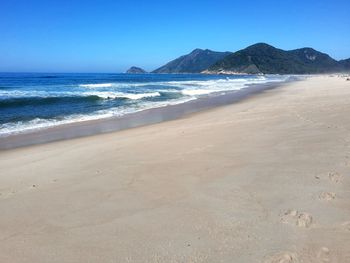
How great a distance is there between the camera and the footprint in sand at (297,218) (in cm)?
360

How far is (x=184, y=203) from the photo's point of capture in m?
4.28

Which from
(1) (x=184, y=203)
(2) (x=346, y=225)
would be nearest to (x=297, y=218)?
(2) (x=346, y=225)

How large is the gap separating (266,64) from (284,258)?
172649mm

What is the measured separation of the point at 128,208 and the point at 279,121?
7.11 metres

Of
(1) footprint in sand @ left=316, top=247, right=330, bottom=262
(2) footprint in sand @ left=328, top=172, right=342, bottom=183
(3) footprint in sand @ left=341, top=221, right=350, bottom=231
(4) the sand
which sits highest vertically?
(2) footprint in sand @ left=328, top=172, right=342, bottom=183

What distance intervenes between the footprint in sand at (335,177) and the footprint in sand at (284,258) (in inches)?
81.6

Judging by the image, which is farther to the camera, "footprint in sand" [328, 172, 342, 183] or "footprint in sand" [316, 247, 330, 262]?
"footprint in sand" [328, 172, 342, 183]

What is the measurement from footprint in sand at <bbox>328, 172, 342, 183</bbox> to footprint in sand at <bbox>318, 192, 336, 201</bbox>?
0.52 m

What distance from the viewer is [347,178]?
4824 mm

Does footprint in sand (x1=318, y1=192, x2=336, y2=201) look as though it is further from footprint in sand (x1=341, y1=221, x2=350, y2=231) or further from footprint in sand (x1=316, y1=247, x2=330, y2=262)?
footprint in sand (x1=316, y1=247, x2=330, y2=262)

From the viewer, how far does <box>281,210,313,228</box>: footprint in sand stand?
3.60 m

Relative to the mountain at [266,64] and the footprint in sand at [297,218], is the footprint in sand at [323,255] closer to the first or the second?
the footprint in sand at [297,218]

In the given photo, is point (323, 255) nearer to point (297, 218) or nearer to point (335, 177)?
point (297, 218)

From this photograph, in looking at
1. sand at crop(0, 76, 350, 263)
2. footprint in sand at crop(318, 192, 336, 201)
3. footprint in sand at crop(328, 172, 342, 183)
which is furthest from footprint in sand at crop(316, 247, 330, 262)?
footprint in sand at crop(328, 172, 342, 183)
